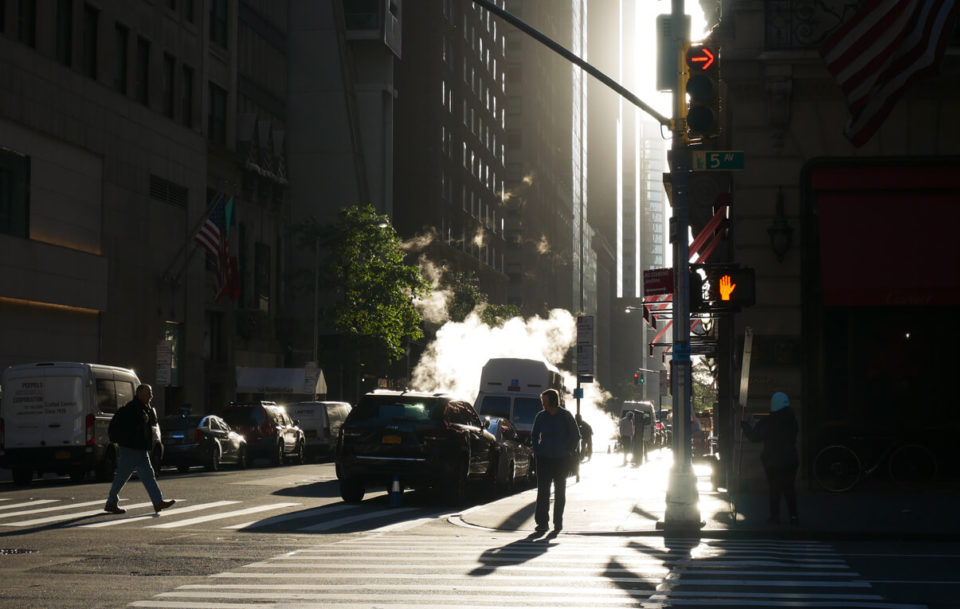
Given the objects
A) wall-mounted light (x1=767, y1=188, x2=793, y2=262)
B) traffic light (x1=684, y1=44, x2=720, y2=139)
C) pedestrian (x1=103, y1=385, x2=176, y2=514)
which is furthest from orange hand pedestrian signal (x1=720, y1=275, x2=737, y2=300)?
pedestrian (x1=103, y1=385, x2=176, y2=514)

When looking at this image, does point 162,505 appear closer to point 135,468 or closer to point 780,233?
point 135,468

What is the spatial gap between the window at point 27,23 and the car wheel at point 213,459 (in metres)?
16.1

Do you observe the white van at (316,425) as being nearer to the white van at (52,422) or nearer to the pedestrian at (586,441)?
the pedestrian at (586,441)

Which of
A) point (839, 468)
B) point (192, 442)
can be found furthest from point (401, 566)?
point (192, 442)

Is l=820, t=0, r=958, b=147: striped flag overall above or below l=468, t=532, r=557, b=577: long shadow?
above

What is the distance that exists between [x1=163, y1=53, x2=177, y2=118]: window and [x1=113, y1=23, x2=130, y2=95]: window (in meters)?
3.44

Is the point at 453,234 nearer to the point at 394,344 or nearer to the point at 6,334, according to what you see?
the point at 394,344

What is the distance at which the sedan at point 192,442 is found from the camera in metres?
31.5

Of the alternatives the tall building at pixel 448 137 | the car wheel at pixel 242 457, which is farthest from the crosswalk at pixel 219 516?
the tall building at pixel 448 137

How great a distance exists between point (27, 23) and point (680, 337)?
3026cm

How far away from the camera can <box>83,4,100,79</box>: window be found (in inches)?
1761

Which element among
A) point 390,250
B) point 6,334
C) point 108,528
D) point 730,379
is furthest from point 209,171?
point 108,528

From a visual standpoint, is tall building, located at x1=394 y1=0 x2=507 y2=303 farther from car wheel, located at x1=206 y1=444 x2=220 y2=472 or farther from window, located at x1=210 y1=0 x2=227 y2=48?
car wheel, located at x1=206 y1=444 x2=220 y2=472

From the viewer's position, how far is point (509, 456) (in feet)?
82.1
